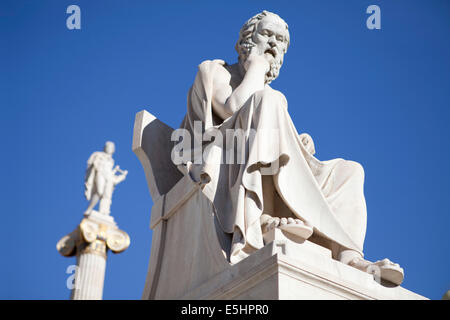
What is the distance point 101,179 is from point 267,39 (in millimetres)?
17588

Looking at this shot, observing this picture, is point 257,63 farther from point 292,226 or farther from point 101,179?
point 101,179

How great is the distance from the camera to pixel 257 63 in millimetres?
6727

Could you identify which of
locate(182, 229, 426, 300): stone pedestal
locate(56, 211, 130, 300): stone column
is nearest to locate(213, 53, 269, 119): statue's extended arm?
locate(182, 229, 426, 300): stone pedestal

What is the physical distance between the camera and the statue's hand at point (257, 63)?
6703 millimetres

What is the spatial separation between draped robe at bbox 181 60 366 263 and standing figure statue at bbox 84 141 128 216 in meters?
17.1

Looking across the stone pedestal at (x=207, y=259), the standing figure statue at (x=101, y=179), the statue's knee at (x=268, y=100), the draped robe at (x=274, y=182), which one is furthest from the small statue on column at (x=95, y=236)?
the statue's knee at (x=268, y=100)

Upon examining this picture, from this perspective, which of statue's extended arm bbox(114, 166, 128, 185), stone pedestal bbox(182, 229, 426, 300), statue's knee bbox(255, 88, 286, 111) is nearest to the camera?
stone pedestal bbox(182, 229, 426, 300)

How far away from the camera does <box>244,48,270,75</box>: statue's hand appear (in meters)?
6.70

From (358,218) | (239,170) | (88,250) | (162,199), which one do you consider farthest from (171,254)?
(88,250)

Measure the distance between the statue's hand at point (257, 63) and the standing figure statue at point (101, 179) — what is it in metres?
16.6

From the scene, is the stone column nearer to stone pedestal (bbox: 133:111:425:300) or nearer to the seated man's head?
stone pedestal (bbox: 133:111:425:300)

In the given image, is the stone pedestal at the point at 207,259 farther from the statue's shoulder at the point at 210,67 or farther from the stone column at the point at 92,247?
the stone column at the point at 92,247

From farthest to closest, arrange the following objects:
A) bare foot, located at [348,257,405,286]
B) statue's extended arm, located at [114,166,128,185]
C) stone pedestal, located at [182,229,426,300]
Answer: statue's extended arm, located at [114,166,128,185], bare foot, located at [348,257,405,286], stone pedestal, located at [182,229,426,300]

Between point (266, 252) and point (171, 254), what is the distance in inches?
61.3
